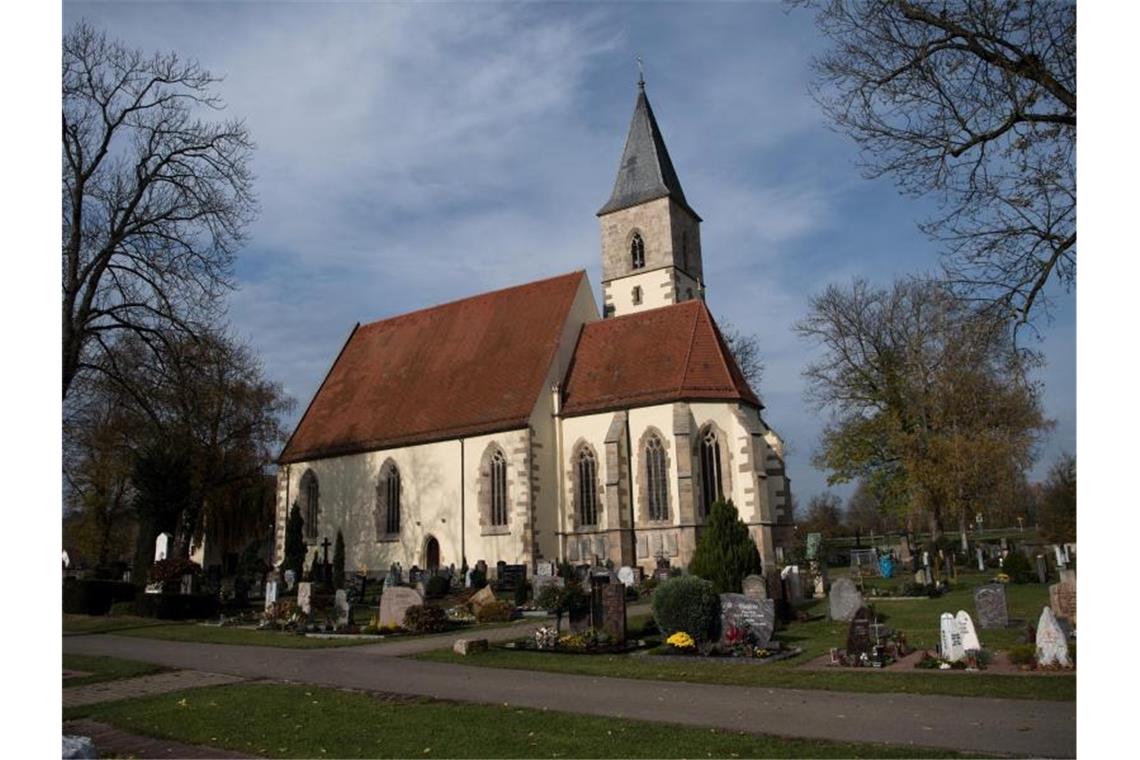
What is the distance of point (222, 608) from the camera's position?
23.1 meters

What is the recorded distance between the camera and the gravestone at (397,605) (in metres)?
17.1

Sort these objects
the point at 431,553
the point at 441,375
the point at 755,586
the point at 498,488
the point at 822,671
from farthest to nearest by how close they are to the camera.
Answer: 1. the point at 441,375
2. the point at 431,553
3. the point at 498,488
4. the point at 755,586
5. the point at 822,671

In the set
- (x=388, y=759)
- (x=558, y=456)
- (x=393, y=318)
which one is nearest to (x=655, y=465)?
(x=558, y=456)

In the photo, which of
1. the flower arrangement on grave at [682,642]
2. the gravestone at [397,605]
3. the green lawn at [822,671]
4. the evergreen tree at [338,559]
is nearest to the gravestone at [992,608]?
the green lawn at [822,671]

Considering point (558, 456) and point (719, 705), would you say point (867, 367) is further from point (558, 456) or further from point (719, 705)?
point (719, 705)

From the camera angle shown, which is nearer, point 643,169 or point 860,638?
point 860,638

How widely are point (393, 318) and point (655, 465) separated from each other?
1651cm

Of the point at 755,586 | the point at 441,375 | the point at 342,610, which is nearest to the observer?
the point at 755,586

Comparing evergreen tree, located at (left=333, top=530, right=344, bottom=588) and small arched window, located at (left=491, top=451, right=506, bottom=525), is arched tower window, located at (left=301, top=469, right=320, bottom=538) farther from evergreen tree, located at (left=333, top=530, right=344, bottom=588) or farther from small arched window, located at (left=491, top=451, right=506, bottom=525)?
small arched window, located at (left=491, top=451, right=506, bottom=525)

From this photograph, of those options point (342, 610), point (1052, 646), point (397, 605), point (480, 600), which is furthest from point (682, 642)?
point (342, 610)

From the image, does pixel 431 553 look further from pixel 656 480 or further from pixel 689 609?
pixel 689 609

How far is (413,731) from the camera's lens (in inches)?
311

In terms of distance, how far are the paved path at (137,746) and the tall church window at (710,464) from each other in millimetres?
21752

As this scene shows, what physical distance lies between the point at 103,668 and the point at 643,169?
104 ft
